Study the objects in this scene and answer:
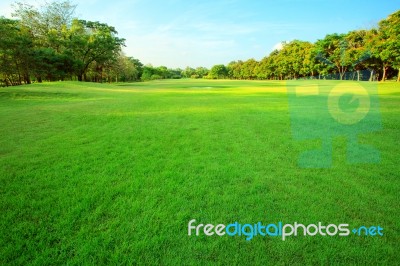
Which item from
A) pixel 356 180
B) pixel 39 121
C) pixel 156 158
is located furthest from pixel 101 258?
pixel 39 121

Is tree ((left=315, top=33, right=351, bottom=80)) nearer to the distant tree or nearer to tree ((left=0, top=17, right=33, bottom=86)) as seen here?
tree ((left=0, top=17, right=33, bottom=86))

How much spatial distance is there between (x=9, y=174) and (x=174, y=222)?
3.27 meters

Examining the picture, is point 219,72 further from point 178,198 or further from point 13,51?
point 178,198

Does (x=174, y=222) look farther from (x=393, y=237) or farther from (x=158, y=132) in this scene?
(x=158, y=132)

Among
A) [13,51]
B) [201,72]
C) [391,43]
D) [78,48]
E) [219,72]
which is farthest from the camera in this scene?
[201,72]

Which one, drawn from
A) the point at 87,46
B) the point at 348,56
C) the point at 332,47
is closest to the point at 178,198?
the point at 87,46

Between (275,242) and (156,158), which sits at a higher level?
(156,158)

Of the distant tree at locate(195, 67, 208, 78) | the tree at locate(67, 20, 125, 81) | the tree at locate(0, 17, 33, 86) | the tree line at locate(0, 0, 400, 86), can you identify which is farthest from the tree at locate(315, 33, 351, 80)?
the distant tree at locate(195, 67, 208, 78)

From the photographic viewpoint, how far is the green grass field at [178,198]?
2.26 metres

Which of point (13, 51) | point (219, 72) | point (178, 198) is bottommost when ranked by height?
point (178, 198)

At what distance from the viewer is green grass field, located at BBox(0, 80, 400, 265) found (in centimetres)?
226

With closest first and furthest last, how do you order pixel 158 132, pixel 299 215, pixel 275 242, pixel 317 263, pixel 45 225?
pixel 317 263, pixel 275 242, pixel 45 225, pixel 299 215, pixel 158 132

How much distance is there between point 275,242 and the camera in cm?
239

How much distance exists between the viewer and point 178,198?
3.16 metres
